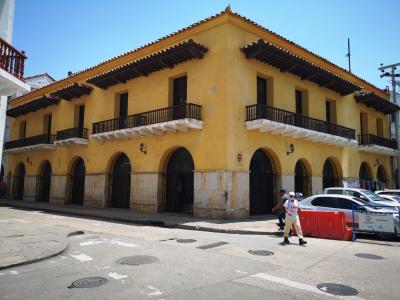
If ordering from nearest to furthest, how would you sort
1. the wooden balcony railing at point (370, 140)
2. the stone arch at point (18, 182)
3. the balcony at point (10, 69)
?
the balcony at point (10, 69), the wooden balcony railing at point (370, 140), the stone arch at point (18, 182)

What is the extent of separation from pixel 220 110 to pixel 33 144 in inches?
725

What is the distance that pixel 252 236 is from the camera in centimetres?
1138

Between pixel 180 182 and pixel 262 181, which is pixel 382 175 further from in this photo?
pixel 180 182

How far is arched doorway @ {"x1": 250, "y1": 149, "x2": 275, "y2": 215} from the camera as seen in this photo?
17375 millimetres

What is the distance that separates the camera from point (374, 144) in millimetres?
24703

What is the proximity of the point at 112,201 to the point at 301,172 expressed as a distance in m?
12.3

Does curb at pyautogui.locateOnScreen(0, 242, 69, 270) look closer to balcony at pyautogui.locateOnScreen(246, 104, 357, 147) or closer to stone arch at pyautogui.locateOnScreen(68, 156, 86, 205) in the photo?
balcony at pyautogui.locateOnScreen(246, 104, 357, 147)

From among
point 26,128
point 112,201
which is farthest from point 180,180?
point 26,128

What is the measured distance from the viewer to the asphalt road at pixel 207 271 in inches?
203

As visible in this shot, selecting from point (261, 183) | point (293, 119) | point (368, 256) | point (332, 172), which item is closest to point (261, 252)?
point (368, 256)

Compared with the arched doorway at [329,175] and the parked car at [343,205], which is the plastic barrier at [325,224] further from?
the arched doorway at [329,175]

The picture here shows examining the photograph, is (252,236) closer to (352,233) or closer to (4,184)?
(352,233)

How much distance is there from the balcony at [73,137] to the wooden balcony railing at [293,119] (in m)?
12.7

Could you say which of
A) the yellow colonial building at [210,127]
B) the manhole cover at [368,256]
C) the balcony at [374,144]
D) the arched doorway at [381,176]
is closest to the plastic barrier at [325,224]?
the manhole cover at [368,256]
